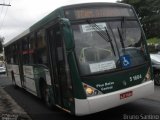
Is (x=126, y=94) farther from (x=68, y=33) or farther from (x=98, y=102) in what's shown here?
(x=68, y=33)

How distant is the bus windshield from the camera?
7918 millimetres

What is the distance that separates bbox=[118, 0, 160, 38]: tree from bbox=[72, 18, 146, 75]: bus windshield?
60606mm

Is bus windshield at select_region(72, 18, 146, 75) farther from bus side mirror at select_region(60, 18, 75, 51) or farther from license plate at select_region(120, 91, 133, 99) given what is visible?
license plate at select_region(120, 91, 133, 99)

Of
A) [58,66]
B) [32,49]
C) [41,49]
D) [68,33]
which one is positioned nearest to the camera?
[68,33]

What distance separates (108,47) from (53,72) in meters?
1.99

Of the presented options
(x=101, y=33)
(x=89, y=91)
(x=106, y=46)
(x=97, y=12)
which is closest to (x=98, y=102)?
(x=89, y=91)

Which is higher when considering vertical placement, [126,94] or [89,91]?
→ [89,91]

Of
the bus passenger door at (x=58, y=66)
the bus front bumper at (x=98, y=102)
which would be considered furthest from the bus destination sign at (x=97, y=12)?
the bus front bumper at (x=98, y=102)

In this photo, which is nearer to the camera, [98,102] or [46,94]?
[98,102]

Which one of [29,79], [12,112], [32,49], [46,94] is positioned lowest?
[12,112]

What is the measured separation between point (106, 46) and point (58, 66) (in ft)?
4.97

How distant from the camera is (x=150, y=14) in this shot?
70.0 metres

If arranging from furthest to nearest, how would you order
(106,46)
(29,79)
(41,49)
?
(29,79) < (41,49) < (106,46)

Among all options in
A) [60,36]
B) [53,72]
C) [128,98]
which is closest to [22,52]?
[53,72]
